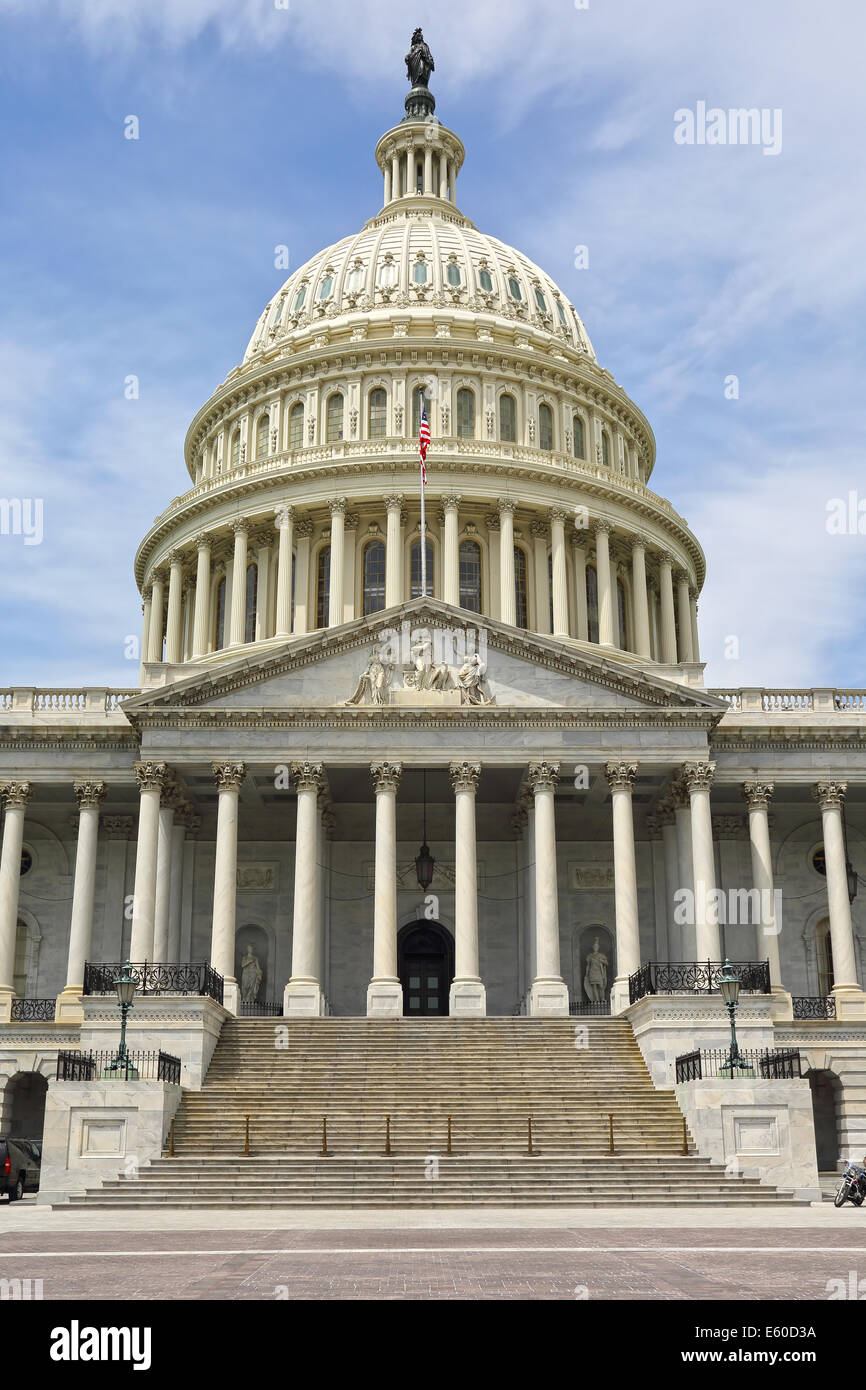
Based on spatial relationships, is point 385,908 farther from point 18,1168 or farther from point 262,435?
point 262,435

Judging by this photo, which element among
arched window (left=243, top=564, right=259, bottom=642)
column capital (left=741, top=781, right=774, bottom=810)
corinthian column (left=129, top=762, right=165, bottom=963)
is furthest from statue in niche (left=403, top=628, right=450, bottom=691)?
arched window (left=243, top=564, right=259, bottom=642)

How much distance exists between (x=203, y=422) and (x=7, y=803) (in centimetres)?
3398

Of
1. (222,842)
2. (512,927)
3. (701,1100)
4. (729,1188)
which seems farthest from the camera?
(512,927)

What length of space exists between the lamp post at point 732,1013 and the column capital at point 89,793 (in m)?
22.8

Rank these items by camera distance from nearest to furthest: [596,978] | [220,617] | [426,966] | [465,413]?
[596,978], [426,966], [220,617], [465,413]

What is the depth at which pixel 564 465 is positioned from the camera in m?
67.8

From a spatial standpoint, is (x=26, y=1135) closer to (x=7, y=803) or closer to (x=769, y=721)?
(x=7, y=803)

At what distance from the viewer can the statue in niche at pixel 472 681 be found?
1858 inches

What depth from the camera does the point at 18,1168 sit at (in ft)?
108

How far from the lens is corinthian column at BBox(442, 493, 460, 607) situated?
207 ft

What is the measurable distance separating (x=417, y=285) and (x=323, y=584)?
18896 mm

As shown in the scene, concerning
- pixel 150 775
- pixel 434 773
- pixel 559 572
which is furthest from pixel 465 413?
pixel 150 775

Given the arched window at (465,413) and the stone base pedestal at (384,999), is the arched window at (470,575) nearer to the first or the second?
the arched window at (465,413)
